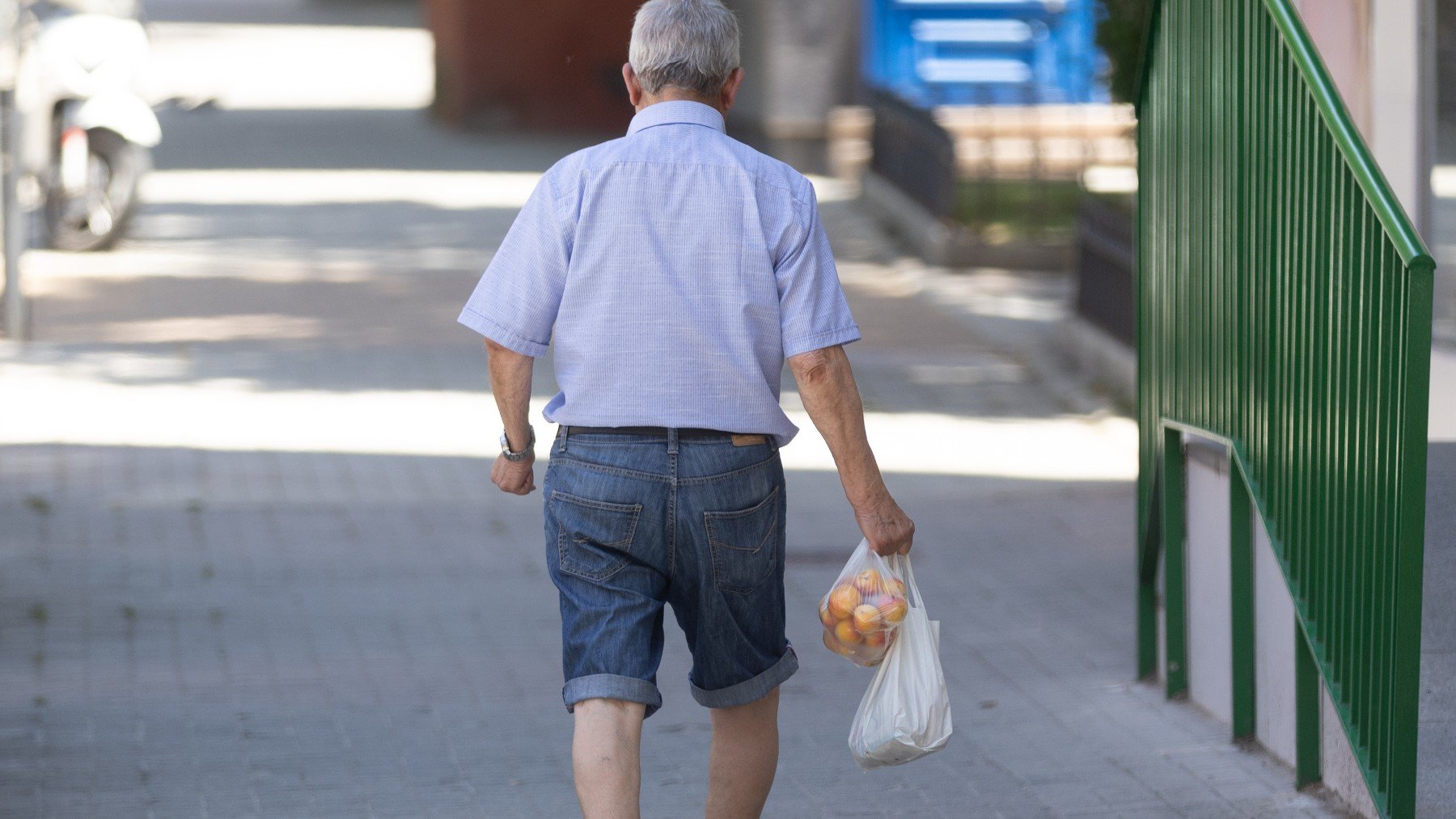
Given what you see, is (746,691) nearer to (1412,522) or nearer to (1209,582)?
(1412,522)

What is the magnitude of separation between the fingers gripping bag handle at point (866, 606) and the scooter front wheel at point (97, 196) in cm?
1045

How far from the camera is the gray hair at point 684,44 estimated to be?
3.65 meters

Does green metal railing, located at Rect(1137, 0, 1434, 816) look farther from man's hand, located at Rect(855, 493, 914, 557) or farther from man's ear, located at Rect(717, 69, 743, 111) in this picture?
man's ear, located at Rect(717, 69, 743, 111)

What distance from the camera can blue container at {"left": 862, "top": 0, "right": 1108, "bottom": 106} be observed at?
19906 millimetres

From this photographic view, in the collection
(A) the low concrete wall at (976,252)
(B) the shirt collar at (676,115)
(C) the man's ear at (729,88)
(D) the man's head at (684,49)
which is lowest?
(A) the low concrete wall at (976,252)

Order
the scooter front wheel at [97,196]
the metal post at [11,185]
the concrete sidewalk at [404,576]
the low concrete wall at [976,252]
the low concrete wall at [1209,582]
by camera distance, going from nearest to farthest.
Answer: the concrete sidewalk at [404,576]
the low concrete wall at [1209,582]
the metal post at [11,185]
the scooter front wheel at [97,196]
the low concrete wall at [976,252]

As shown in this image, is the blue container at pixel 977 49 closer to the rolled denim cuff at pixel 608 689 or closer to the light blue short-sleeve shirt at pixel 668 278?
the light blue short-sleeve shirt at pixel 668 278

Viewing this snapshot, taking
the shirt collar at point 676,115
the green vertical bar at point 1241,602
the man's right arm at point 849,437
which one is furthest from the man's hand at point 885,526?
the green vertical bar at point 1241,602

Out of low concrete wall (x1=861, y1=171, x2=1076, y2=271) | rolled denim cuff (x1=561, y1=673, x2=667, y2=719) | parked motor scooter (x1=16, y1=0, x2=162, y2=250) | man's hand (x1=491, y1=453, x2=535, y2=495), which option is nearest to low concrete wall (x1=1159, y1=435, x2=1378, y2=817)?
rolled denim cuff (x1=561, y1=673, x2=667, y2=719)

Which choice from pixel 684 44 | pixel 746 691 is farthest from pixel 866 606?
pixel 684 44

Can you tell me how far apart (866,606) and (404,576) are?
130 inches

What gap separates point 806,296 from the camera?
3607 millimetres

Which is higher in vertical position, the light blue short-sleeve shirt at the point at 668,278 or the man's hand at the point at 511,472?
the light blue short-sleeve shirt at the point at 668,278

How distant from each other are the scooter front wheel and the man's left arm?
33.5ft
